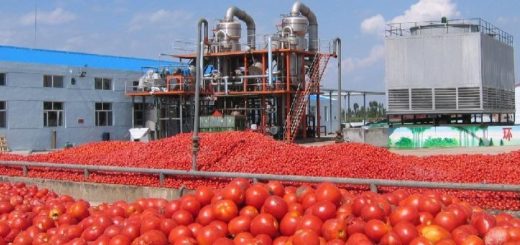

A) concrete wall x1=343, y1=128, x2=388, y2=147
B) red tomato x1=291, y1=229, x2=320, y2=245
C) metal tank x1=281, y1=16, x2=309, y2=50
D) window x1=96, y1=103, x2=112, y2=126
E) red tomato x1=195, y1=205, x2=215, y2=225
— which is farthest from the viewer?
window x1=96, y1=103, x2=112, y2=126

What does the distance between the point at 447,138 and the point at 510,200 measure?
19496 millimetres

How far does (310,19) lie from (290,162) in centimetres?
3160

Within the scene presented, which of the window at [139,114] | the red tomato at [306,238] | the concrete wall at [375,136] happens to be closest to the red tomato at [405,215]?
the red tomato at [306,238]

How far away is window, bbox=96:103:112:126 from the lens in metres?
43.5

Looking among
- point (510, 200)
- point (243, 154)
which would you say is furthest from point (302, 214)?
point (243, 154)

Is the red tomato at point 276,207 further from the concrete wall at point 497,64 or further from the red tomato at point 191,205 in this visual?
the concrete wall at point 497,64

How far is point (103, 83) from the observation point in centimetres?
4422

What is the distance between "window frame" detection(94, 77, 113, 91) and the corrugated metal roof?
970 millimetres

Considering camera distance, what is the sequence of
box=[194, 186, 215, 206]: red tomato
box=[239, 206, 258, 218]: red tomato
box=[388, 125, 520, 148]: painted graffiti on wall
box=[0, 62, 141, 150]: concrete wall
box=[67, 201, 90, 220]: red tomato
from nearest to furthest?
box=[239, 206, 258, 218]: red tomato < box=[194, 186, 215, 206]: red tomato < box=[67, 201, 90, 220]: red tomato < box=[388, 125, 520, 148]: painted graffiti on wall < box=[0, 62, 141, 150]: concrete wall

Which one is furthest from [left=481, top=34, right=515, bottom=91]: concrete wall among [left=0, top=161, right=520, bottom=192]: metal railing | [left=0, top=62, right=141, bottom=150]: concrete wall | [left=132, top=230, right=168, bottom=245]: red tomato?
[left=0, top=62, right=141, bottom=150]: concrete wall

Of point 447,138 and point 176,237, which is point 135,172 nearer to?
point 176,237

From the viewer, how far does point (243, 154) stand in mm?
13297

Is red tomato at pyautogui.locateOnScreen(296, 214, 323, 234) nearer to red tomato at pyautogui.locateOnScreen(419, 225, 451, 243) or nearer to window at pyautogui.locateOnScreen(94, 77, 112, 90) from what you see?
red tomato at pyautogui.locateOnScreen(419, 225, 451, 243)

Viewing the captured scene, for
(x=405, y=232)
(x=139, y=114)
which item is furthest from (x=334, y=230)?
(x=139, y=114)
